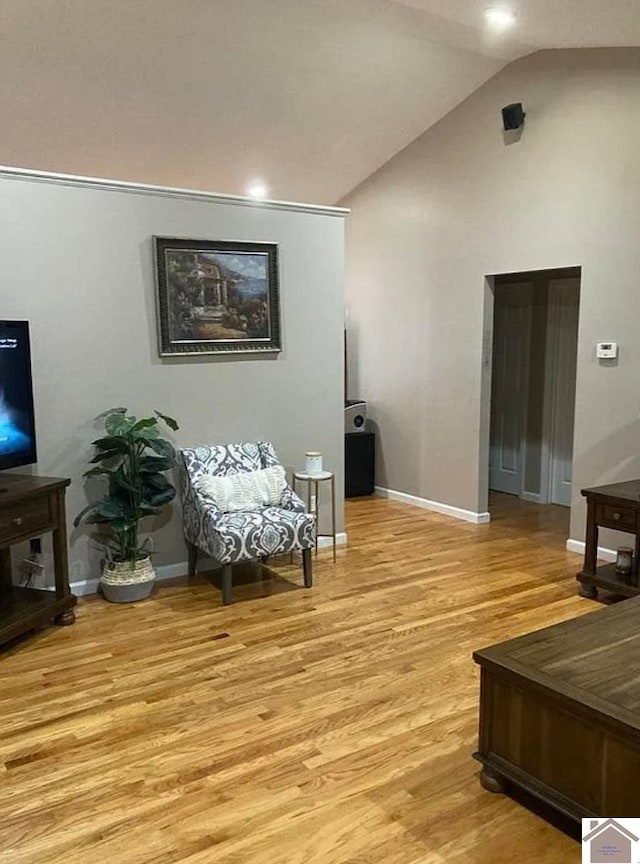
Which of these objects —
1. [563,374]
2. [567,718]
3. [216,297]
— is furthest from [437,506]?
[567,718]

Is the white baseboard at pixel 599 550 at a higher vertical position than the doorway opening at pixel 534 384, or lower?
lower

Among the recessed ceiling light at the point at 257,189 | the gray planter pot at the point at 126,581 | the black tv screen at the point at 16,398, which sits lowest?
the gray planter pot at the point at 126,581

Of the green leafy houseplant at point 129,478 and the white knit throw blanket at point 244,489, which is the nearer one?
the green leafy houseplant at point 129,478

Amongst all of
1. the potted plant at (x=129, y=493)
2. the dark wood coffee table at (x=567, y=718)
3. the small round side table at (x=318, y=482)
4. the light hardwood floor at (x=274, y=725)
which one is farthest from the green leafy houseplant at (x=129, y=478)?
the dark wood coffee table at (x=567, y=718)

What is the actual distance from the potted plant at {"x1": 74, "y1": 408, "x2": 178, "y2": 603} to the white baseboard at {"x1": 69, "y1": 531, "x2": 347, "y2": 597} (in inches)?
6.0

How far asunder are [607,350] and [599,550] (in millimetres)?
1334

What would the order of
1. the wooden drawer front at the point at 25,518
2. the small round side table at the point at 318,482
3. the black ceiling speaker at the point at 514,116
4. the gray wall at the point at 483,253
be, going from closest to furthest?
1. the wooden drawer front at the point at 25,518
2. the gray wall at the point at 483,253
3. the small round side table at the point at 318,482
4. the black ceiling speaker at the point at 514,116

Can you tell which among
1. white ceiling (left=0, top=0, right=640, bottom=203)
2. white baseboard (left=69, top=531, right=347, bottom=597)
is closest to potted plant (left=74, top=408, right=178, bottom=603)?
white baseboard (left=69, top=531, right=347, bottom=597)

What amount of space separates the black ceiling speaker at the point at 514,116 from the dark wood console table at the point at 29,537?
395 centimetres

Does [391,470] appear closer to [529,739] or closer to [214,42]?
[214,42]

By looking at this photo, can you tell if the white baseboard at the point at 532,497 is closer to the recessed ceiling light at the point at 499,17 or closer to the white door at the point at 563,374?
the white door at the point at 563,374

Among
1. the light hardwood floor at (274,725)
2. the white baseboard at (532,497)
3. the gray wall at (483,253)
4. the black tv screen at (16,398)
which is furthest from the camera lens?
the white baseboard at (532,497)

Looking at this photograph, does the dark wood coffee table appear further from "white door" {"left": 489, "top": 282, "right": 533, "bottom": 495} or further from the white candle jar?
"white door" {"left": 489, "top": 282, "right": 533, "bottom": 495}

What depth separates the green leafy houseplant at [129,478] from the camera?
154 inches
